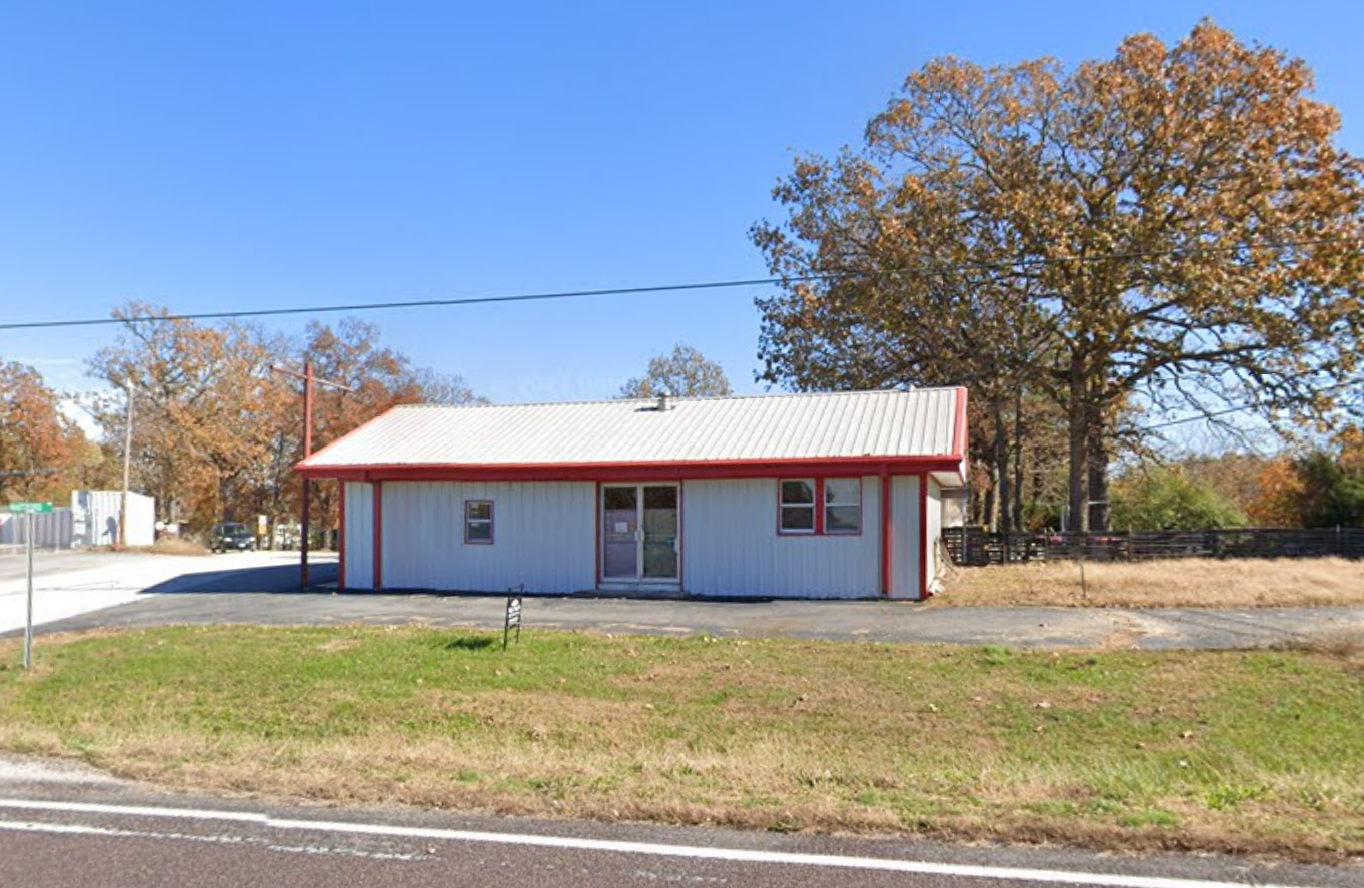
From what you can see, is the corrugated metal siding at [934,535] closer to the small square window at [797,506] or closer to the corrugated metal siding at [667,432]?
the corrugated metal siding at [667,432]

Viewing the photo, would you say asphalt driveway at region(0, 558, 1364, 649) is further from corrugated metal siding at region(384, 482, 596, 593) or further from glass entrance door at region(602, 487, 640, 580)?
glass entrance door at region(602, 487, 640, 580)

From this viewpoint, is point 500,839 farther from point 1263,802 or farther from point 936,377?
point 936,377

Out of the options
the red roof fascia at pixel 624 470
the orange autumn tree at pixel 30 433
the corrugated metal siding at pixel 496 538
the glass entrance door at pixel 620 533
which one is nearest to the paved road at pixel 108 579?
the corrugated metal siding at pixel 496 538

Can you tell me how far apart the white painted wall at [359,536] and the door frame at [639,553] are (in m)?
5.13

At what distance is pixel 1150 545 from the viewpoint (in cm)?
2823

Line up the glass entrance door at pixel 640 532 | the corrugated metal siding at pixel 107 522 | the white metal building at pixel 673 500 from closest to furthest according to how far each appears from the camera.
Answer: the white metal building at pixel 673 500 → the glass entrance door at pixel 640 532 → the corrugated metal siding at pixel 107 522

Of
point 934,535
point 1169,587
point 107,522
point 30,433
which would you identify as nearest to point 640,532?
point 934,535

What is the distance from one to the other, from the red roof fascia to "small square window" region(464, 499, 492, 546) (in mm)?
597

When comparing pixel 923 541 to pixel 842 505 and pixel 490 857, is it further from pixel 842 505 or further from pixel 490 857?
pixel 490 857

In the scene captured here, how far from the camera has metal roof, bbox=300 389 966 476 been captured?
19.3 metres

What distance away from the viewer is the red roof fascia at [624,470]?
18.1m

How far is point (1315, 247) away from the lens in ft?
88.2

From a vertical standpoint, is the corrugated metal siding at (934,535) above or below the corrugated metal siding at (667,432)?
below

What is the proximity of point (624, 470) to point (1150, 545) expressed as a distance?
16.9 m
